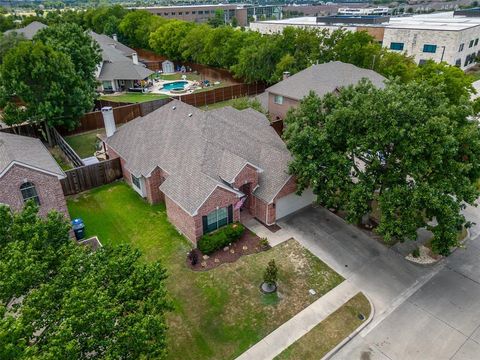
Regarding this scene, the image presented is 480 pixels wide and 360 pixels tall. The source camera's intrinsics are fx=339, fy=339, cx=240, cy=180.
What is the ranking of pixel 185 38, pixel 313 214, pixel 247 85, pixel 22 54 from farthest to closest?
pixel 185 38 → pixel 247 85 → pixel 22 54 → pixel 313 214

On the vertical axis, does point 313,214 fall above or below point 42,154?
below

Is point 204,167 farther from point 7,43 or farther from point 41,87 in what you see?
point 7,43

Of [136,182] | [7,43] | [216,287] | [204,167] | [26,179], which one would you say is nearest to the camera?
[216,287]

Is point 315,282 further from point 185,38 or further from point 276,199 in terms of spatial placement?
point 185,38

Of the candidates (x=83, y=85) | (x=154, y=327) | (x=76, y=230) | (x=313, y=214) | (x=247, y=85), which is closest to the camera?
(x=154, y=327)

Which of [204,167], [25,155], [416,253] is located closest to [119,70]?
[25,155]

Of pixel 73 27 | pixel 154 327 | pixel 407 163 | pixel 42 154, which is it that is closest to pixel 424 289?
pixel 407 163

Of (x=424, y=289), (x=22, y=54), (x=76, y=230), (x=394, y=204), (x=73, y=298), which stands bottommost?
(x=424, y=289)

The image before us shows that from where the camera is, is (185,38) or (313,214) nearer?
(313,214)
